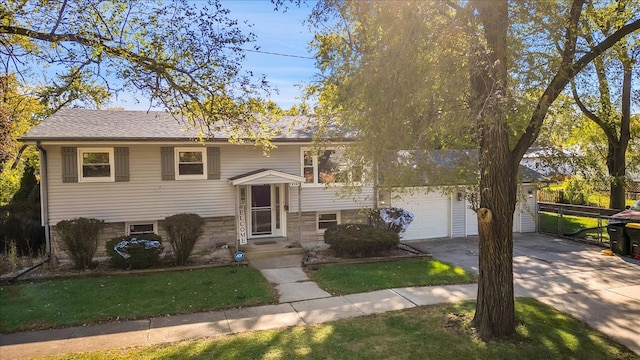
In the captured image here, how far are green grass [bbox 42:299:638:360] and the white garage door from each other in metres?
8.33

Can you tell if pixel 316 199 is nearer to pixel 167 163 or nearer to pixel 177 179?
pixel 177 179

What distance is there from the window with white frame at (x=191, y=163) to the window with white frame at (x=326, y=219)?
433 centimetres

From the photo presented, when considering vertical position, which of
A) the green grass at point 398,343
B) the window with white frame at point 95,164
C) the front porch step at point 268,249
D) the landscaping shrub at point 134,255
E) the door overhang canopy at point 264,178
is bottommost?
the green grass at point 398,343

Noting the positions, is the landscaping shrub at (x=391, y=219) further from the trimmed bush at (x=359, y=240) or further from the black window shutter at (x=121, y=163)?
the black window shutter at (x=121, y=163)

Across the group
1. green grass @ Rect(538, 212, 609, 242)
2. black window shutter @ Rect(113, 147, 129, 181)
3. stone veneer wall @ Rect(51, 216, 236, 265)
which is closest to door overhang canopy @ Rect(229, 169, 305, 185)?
stone veneer wall @ Rect(51, 216, 236, 265)

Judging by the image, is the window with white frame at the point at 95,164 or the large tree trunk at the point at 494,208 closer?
the large tree trunk at the point at 494,208

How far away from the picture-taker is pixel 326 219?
14.7m

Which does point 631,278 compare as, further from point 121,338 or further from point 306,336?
point 121,338

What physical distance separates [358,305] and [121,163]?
833 cm

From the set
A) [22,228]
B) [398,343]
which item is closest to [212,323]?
[398,343]

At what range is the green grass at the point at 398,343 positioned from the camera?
18.0 feet

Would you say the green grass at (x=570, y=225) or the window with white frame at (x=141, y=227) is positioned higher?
the window with white frame at (x=141, y=227)

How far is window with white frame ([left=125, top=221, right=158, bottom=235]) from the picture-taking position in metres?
12.6

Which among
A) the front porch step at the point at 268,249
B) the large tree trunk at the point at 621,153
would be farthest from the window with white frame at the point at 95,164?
the large tree trunk at the point at 621,153
